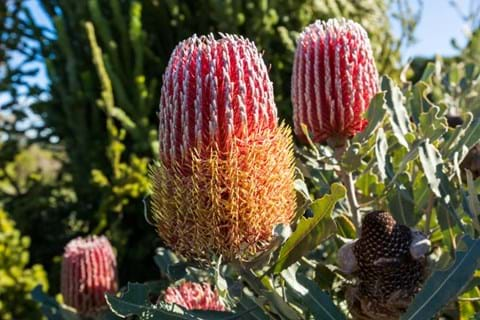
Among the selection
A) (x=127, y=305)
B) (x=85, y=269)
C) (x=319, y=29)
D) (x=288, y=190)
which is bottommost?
(x=85, y=269)

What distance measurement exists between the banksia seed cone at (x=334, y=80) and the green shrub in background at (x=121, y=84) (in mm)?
1734

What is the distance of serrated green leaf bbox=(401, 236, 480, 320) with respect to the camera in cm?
109

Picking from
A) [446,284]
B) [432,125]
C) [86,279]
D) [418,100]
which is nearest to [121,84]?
[86,279]

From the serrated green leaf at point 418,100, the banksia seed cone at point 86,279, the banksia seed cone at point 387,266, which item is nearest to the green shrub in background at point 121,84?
the banksia seed cone at point 86,279

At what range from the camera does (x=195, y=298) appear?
1468mm

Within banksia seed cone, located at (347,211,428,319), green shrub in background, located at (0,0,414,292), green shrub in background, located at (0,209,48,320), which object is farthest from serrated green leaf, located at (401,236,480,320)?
green shrub in background, located at (0,209,48,320)

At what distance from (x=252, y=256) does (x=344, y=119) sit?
0.40 metres

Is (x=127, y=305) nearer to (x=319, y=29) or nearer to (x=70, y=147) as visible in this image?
(x=319, y=29)

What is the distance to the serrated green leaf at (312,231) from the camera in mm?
1174

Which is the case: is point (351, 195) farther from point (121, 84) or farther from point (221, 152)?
point (121, 84)

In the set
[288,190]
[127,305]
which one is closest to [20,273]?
[127,305]

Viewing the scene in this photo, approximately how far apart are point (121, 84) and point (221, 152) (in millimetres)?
2310

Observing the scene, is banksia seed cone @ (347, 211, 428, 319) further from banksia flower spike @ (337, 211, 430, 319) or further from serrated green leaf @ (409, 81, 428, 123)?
serrated green leaf @ (409, 81, 428, 123)

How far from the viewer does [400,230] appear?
4.15ft
